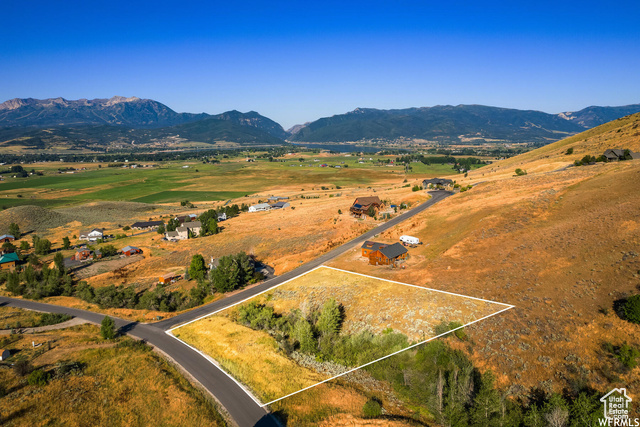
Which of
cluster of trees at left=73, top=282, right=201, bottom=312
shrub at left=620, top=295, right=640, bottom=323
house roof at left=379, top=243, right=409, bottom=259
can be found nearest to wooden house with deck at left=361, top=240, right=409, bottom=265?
house roof at left=379, top=243, right=409, bottom=259

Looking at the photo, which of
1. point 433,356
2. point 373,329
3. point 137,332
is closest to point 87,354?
point 137,332

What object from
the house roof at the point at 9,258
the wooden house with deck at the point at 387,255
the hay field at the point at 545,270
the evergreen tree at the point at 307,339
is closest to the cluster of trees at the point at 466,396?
the hay field at the point at 545,270

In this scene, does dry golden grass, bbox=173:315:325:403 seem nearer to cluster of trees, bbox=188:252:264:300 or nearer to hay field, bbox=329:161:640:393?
cluster of trees, bbox=188:252:264:300

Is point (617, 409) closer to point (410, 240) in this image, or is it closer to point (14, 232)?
point (410, 240)

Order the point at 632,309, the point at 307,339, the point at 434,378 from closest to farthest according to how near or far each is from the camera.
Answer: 1. the point at 632,309
2. the point at 434,378
3. the point at 307,339

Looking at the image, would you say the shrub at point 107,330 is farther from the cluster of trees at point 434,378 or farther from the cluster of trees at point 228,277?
the cluster of trees at point 434,378

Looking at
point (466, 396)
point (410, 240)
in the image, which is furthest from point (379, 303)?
point (410, 240)

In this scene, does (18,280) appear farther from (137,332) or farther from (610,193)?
(610,193)
